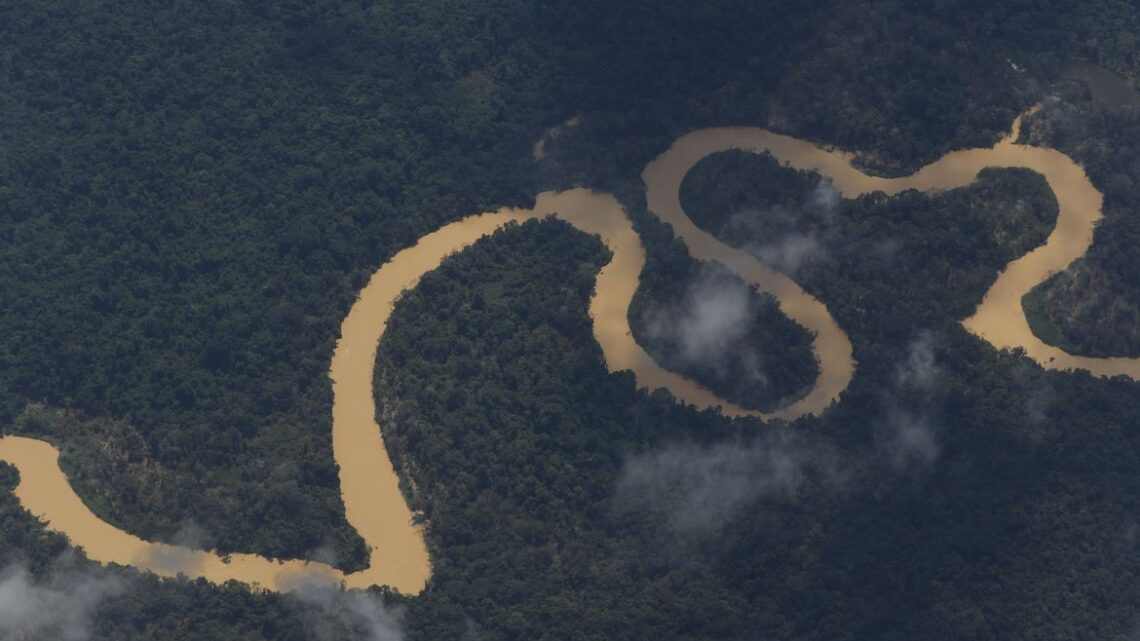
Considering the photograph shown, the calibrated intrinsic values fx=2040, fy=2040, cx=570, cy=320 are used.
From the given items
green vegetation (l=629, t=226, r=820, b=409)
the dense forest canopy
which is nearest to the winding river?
green vegetation (l=629, t=226, r=820, b=409)

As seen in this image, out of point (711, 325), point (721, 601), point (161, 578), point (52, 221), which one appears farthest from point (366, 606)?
point (52, 221)

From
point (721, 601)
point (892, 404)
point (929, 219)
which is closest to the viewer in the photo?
point (721, 601)

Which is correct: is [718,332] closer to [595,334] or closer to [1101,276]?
[595,334]

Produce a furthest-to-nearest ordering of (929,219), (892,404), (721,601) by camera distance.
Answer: (929,219), (892,404), (721,601)

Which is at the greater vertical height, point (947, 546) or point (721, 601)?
point (947, 546)

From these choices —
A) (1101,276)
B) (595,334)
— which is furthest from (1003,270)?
(595,334)

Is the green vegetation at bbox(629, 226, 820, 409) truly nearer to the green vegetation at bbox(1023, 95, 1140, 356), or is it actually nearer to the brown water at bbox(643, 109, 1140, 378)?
the brown water at bbox(643, 109, 1140, 378)

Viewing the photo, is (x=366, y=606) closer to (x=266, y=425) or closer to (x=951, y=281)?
(x=266, y=425)

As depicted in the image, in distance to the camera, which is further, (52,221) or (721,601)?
(52,221)
